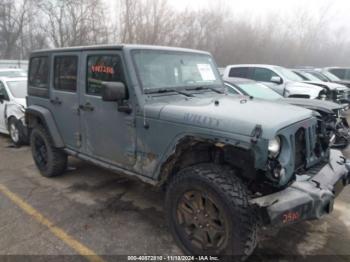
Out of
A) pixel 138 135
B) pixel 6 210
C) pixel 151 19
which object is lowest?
pixel 6 210

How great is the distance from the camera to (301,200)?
96.4 inches

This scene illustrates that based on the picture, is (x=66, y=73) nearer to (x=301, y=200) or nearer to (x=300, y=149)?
(x=300, y=149)

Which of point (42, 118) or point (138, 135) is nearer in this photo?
point (138, 135)

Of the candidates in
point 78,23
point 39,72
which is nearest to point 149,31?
point 78,23

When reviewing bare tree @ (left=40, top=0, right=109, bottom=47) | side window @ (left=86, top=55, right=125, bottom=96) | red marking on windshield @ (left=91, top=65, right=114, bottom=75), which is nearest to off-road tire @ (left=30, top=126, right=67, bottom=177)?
side window @ (left=86, top=55, right=125, bottom=96)

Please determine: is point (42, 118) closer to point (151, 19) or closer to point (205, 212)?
point (205, 212)

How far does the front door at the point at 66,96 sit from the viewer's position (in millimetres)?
4102

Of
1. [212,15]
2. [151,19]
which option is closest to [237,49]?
[212,15]

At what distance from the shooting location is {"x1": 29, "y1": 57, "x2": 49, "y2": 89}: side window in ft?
15.4

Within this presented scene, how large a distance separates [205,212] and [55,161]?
2.93m

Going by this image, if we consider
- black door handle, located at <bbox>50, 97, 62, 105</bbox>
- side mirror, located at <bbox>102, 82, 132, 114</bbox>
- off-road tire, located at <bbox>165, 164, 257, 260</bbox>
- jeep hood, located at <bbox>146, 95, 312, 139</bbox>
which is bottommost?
off-road tire, located at <bbox>165, 164, 257, 260</bbox>

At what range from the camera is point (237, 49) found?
3256 centimetres

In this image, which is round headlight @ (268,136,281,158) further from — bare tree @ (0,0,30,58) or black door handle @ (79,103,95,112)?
bare tree @ (0,0,30,58)

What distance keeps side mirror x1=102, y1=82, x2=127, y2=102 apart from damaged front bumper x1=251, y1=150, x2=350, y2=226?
1.63 metres
